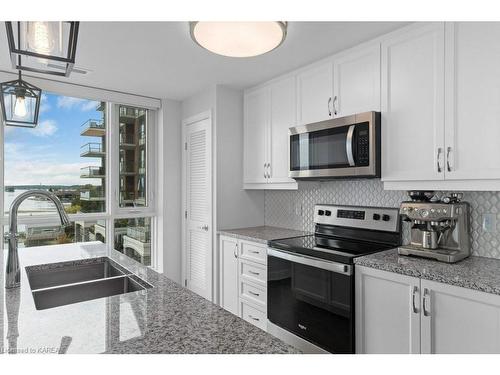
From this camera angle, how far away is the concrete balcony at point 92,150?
3482mm

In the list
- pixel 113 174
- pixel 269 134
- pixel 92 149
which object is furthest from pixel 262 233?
pixel 92 149

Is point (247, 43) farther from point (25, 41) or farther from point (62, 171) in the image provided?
point (62, 171)

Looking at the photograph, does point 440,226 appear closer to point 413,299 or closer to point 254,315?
point 413,299

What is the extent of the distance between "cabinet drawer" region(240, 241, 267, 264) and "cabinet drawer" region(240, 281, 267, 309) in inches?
9.2

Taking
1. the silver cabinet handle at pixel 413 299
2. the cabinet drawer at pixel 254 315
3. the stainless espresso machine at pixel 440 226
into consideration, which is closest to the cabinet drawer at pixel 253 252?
the cabinet drawer at pixel 254 315

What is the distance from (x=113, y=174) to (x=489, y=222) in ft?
11.3

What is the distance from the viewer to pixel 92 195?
3535mm

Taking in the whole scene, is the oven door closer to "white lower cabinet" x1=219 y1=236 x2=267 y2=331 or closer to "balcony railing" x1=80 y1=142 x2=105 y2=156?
"white lower cabinet" x1=219 y1=236 x2=267 y2=331

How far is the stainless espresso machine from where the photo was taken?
183 cm

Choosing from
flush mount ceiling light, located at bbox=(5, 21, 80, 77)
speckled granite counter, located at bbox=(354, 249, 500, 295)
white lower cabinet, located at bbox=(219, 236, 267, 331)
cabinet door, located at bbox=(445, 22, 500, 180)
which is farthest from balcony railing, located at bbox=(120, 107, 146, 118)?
cabinet door, located at bbox=(445, 22, 500, 180)

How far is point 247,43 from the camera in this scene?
128cm

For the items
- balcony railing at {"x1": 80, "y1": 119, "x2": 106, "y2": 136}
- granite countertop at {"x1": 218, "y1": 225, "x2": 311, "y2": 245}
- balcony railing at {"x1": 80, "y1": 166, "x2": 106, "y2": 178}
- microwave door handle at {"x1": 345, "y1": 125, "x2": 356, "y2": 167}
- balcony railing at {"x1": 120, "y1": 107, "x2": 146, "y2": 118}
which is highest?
balcony railing at {"x1": 120, "y1": 107, "x2": 146, "y2": 118}

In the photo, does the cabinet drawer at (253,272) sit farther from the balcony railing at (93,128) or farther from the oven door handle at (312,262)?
the balcony railing at (93,128)

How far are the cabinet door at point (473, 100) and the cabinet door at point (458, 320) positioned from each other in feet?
2.04
